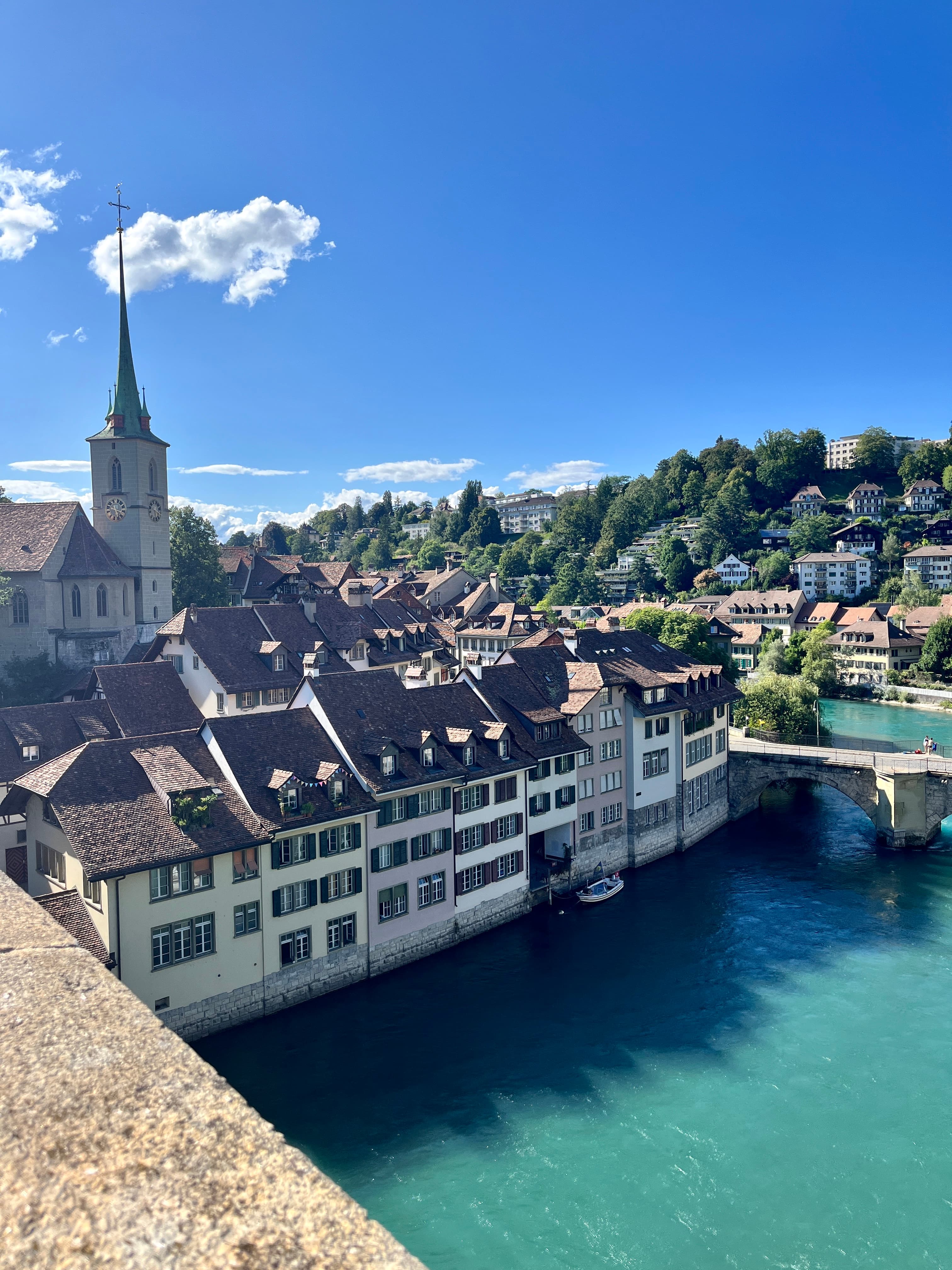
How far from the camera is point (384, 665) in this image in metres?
56.6

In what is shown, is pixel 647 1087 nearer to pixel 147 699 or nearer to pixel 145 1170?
pixel 145 1170

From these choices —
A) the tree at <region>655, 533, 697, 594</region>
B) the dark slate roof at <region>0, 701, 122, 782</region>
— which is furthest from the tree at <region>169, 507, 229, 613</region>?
the tree at <region>655, 533, 697, 594</region>

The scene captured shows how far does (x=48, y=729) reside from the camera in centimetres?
3381

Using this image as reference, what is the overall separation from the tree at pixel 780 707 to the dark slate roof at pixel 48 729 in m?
39.4

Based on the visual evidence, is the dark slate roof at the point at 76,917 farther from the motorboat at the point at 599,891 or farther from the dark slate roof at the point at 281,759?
the motorboat at the point at 599,891

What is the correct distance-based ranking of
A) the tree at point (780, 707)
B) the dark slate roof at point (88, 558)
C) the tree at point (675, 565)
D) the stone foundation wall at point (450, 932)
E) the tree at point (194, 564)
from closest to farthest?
the stone foundation wall at point (450, 932), the dark slate roof at point (88, 558), the tree at point (780, 707), the tree at point (194, 564), the tree at point (675, 565)

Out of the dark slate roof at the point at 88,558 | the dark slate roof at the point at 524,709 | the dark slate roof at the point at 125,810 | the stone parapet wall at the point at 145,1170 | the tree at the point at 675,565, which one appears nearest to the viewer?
the stone parapet wall at the point at 145,1170

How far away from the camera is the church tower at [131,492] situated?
61.6 m

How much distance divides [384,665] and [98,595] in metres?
19.8

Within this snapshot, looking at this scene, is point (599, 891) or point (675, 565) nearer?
point (599, 891)

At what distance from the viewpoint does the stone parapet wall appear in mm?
6430

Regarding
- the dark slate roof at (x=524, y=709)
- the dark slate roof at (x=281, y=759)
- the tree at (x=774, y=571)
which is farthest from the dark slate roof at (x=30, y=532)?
the tree at (x=774, y=571)

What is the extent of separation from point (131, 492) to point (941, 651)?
3362 inches

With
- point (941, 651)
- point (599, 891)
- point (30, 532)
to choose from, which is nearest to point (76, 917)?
point (599, 891)
